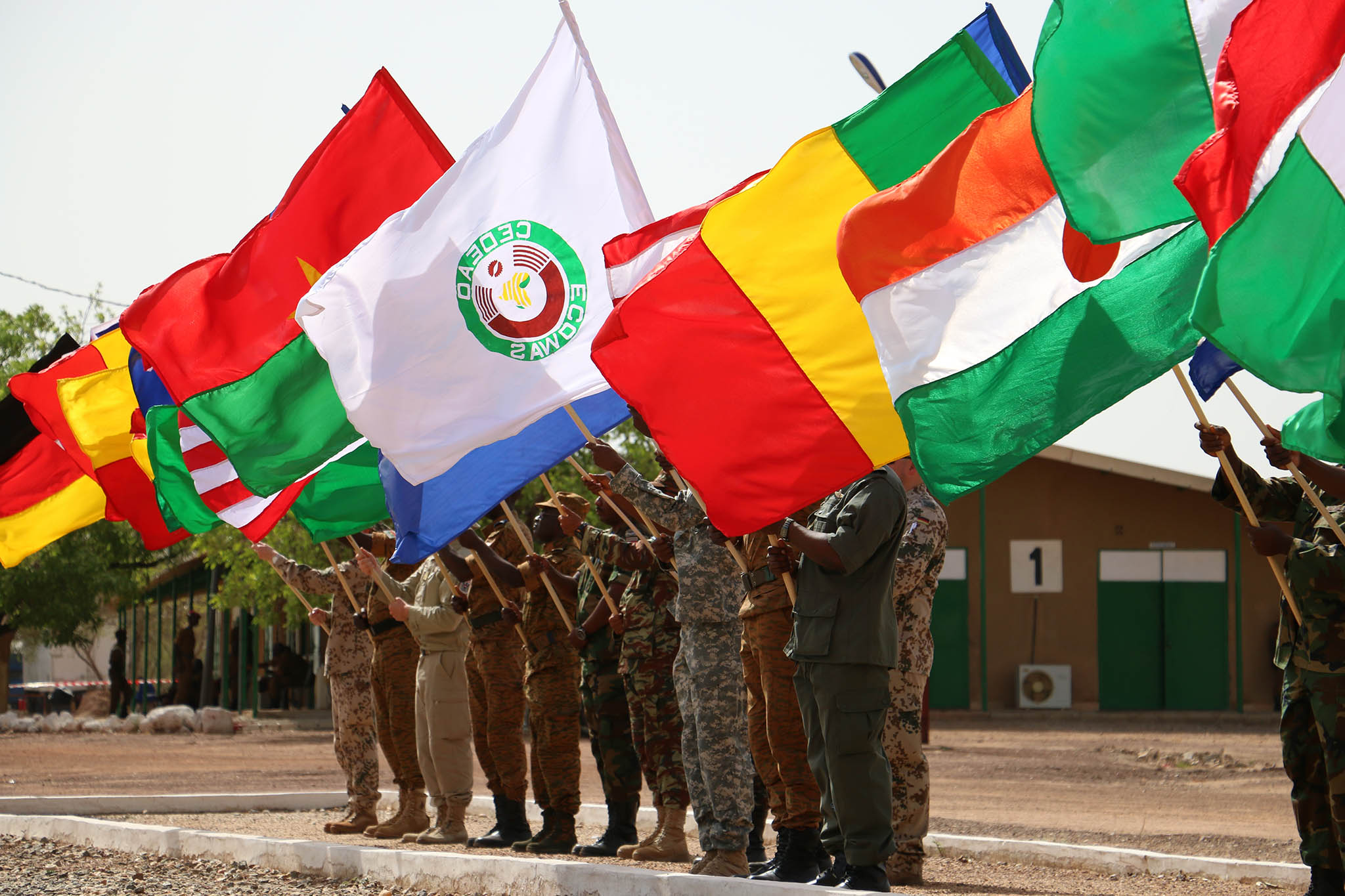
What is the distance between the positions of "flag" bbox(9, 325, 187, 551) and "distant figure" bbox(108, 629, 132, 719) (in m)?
24.1

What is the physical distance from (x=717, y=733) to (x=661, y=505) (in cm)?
116

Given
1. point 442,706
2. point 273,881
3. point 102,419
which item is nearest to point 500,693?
point 442,706

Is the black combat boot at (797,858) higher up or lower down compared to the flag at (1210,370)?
lower down

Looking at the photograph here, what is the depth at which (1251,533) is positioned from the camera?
6441 millimetres

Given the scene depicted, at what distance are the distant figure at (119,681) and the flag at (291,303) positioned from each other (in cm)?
2723

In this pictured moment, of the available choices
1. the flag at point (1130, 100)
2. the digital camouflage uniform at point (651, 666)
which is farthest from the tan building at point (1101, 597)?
the flag at point (1130, 100)

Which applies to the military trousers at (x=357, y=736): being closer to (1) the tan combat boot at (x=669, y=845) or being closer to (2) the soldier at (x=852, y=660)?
(1) the tan combat boot at (x=669, y=845)

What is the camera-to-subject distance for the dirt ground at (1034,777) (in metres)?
10.6

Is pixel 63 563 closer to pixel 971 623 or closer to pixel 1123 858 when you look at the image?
pixel 971 623

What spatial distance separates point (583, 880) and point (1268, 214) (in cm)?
424

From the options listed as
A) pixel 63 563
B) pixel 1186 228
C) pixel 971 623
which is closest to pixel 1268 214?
pixel 1186 228

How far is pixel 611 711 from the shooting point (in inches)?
356

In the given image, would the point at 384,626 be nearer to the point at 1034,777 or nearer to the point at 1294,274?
the point at 1294,274

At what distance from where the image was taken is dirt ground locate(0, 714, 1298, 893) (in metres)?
10.6
